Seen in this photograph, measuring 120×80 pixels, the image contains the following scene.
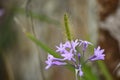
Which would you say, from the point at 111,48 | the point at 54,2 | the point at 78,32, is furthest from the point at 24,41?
the point at 111,48

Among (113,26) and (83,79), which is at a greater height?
(113,26)

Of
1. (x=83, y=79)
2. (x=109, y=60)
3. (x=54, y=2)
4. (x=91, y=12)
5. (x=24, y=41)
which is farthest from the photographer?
(x=24, y=41)

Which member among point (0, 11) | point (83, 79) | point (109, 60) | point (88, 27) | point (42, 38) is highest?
point (0, 11)

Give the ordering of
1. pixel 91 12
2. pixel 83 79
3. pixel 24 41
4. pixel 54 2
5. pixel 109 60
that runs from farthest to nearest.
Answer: pixel 24 41, pixel 54 2, pixel 91 12, pixel 109 60, pixel 83 79

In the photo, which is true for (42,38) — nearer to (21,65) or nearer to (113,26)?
(21,65)

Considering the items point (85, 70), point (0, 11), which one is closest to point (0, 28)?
point (0, 11)

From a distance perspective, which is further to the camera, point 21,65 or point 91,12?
point 21,65
